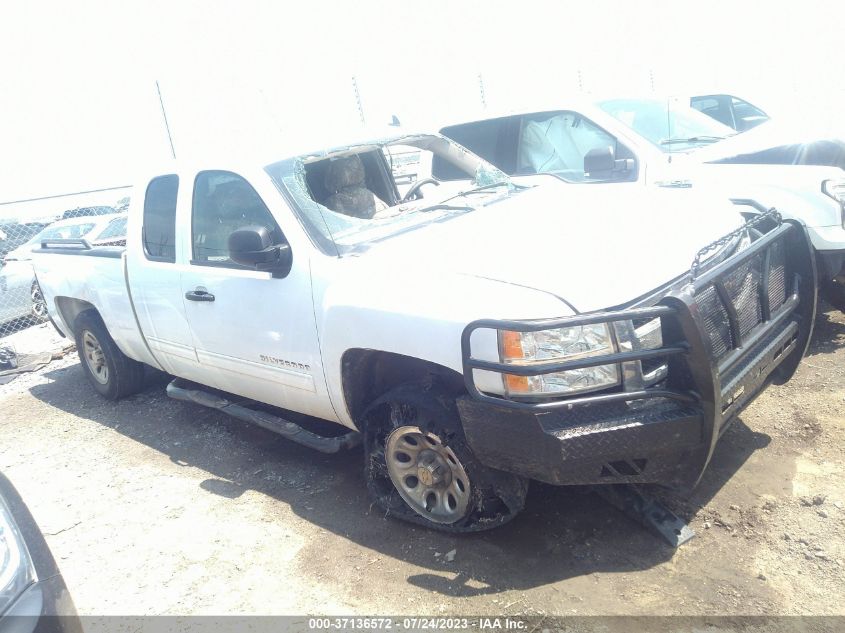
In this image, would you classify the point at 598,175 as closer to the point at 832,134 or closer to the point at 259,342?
the point at 832,134

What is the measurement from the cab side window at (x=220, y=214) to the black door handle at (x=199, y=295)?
6.8 inches

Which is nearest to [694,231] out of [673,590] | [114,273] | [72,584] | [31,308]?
[673,590]

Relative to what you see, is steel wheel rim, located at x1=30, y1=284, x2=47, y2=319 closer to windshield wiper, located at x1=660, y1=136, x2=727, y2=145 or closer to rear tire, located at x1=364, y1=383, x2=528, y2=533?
rear tire, located at x1=364, y1=383, x2=528, y2=533

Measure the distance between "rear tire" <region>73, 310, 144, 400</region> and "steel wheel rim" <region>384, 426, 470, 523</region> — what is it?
3304mm

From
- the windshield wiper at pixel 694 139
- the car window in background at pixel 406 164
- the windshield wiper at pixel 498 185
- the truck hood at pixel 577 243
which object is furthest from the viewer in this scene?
the windshield wiper at pixel 694 139

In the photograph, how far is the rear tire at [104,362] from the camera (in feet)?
18.5

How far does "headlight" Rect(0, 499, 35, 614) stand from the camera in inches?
83.8

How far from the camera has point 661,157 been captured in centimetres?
564

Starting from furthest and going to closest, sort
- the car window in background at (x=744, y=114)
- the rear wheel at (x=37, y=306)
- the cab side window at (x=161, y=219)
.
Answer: the rear wheel at (x=37, y=306)
the car window in background at (x=744, y=114)
the cab side window at (x=161, y=219)

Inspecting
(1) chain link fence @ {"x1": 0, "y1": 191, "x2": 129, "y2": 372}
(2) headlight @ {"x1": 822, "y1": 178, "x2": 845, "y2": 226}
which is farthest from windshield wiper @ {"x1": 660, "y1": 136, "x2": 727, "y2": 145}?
(1) chain link fence @ {"x1": 0, "y1": 191, "x2": 129, "y2": 372}

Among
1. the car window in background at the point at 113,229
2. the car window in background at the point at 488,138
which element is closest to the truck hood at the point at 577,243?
the car window in background at the point at 488,138

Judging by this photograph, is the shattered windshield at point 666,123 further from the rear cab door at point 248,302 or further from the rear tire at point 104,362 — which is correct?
the rear tire at point 104,362

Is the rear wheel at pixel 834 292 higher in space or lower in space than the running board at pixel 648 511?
higher

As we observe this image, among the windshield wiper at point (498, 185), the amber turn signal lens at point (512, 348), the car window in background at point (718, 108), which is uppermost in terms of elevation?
the car window in background at point (718, 108)
